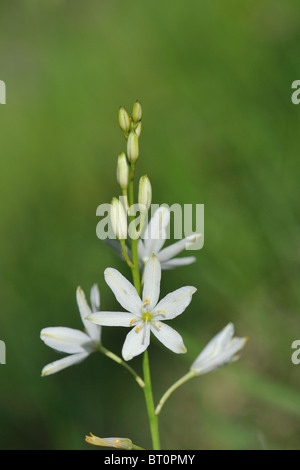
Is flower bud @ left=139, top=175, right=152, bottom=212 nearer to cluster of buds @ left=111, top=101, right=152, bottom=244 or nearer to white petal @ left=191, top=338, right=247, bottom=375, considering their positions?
cluster of buds @ left=111, top=101, right=152, bottom=244

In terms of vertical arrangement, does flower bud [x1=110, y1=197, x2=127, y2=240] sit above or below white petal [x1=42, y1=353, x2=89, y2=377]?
above

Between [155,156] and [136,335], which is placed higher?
[155,156]

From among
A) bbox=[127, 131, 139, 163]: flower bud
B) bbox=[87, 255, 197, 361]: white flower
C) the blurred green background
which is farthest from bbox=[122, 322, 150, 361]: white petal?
the blurred green background

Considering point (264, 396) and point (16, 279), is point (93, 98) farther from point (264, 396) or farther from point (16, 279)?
point (264, 396)

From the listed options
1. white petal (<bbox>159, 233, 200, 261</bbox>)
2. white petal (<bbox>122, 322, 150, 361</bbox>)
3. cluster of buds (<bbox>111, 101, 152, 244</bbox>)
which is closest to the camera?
white petal (<bbox>122, 322, 150, 361</bbox>)

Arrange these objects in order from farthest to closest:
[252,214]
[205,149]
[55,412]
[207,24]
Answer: [207,24] < [205,149] < [252,214] < [55,412]

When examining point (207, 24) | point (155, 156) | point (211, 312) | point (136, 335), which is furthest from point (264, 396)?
point (207, 24)

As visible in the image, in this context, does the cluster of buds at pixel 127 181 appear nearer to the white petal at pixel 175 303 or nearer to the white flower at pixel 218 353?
the white petal at pixel 175 303
